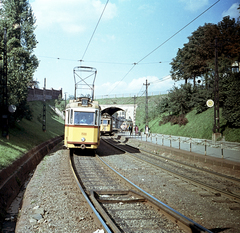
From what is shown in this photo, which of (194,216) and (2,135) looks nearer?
(194,216)

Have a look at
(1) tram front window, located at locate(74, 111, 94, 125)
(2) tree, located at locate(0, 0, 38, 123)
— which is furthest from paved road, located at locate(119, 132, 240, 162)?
Answer: (2) tree, located at locate(0, 0, 38, 123)

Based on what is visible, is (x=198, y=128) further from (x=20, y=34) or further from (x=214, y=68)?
(x=20, y=34)

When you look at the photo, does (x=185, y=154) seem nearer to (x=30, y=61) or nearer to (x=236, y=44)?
(x=236, y=44)

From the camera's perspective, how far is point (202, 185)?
27.5 ft

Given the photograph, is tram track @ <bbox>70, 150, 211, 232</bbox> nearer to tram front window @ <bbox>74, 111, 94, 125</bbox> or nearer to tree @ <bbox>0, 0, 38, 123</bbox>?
tram front window @ <bbox>74, 111, 94, 125</bbox>

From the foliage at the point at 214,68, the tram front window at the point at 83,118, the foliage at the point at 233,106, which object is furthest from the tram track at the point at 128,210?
the foliage at the point at 214,68

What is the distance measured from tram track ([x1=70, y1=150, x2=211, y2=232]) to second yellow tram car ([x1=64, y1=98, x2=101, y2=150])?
19.9 feet

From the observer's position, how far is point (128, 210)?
591cm

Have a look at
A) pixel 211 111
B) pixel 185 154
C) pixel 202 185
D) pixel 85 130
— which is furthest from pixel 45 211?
pixel 211 111

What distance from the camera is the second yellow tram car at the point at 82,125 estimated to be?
48.7ft

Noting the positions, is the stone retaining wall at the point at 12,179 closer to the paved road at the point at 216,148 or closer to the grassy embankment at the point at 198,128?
the paved road at the point at 216,148

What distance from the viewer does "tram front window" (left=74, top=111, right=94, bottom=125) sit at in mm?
14922

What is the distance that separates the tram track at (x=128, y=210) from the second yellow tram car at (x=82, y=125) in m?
6.07

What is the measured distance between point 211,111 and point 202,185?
983 inches
